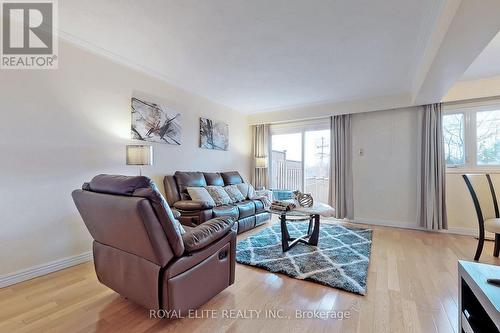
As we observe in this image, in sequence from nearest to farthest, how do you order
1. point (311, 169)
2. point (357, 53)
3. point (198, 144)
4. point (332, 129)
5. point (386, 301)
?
point (386, 301), point (357, 53), point (198, 144), point (332, 129), point (311, 169)

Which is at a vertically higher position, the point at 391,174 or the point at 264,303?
the point at 391,174

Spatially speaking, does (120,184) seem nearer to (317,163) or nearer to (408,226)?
(317,163)

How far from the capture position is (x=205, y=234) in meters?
1.67

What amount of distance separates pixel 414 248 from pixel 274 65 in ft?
9.94

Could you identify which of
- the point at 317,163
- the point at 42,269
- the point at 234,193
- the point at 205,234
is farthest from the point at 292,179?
the point at 42,269

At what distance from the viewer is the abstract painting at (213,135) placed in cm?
426

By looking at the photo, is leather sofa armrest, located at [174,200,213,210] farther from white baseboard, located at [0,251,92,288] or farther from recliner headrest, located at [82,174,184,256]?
recliner headrest, located at [82,174,184,256]

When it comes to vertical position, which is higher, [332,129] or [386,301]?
[332,129]

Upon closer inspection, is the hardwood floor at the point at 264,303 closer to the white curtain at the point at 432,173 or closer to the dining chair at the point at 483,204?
the dining chair at the point at 483,204

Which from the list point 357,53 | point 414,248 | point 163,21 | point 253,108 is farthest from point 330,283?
point 253,108

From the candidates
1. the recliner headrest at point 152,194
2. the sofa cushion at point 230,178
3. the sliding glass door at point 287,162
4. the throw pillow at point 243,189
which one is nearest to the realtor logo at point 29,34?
the recliner headrest at point 152,194

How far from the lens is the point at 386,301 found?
1.79 meters

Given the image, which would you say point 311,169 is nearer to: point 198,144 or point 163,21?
point 198,144

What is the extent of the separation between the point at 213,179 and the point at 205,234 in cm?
247
